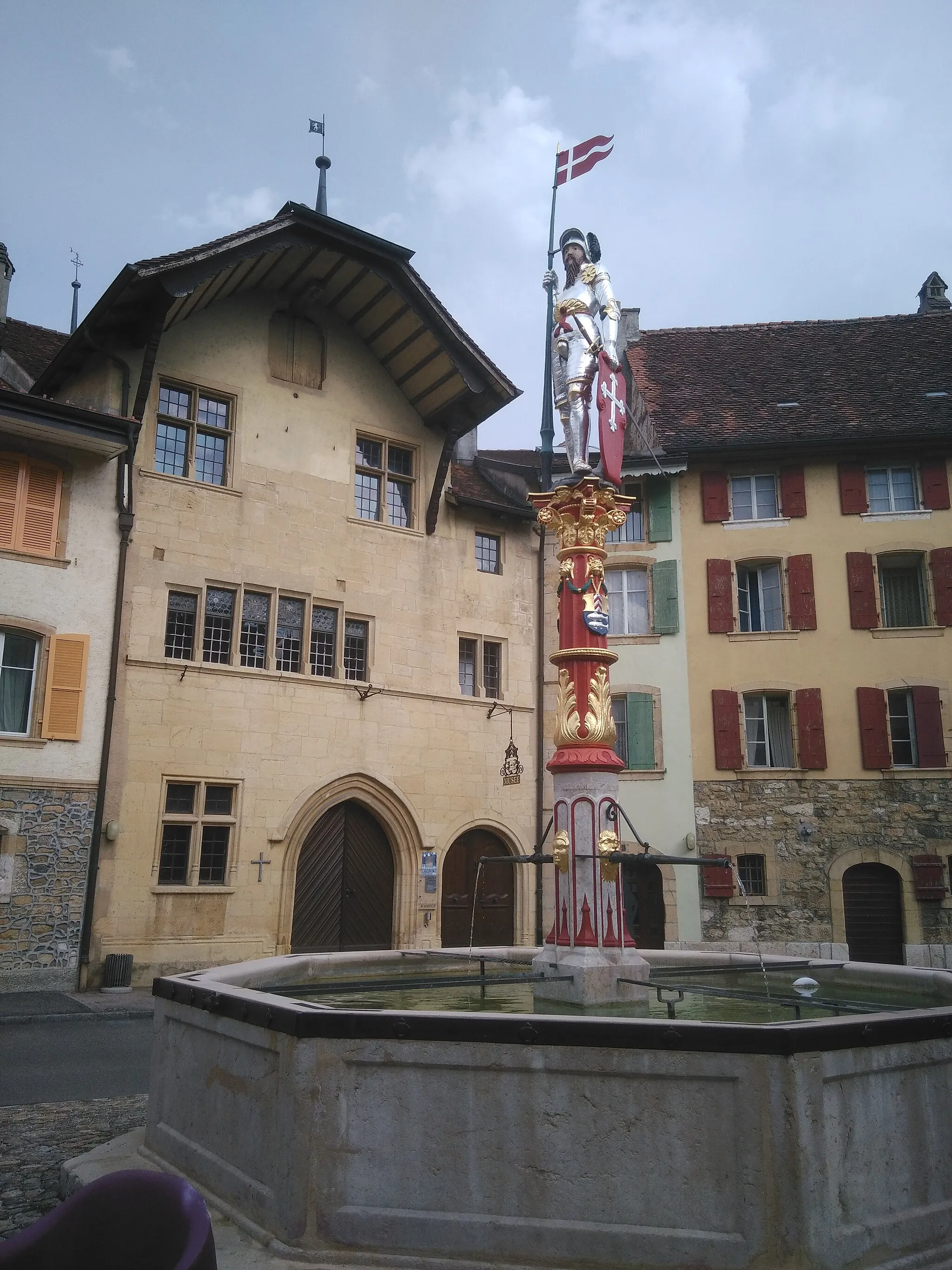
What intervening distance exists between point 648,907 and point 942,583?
904 centimetres

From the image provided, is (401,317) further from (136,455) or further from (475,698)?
(475,698)

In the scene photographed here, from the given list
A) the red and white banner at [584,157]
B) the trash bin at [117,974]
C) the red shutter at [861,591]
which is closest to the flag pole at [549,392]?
the red and white banner at [584,157]

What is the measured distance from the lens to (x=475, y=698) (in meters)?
21.2

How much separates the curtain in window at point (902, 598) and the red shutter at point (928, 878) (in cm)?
488

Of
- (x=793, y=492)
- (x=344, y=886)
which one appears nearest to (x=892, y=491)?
(x=793, y=492)

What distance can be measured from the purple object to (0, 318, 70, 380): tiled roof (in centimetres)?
2008

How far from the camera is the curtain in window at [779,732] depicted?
21.7 metres

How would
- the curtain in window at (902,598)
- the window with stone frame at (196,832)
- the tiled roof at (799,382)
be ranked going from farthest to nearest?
the tiled roof at (799,382) < the curtain in window at (902,598) < the window with stone frame at (196,832)

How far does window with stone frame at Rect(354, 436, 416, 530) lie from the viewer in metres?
20.9

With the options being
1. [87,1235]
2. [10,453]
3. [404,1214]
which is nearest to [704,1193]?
[404,1214]

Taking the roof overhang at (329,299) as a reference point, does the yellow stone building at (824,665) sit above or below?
below

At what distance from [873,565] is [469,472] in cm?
900

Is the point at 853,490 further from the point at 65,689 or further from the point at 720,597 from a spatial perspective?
the point at 65,689

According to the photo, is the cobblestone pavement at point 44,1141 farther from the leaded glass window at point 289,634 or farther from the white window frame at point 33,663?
the leaded glass window at point 289,634
